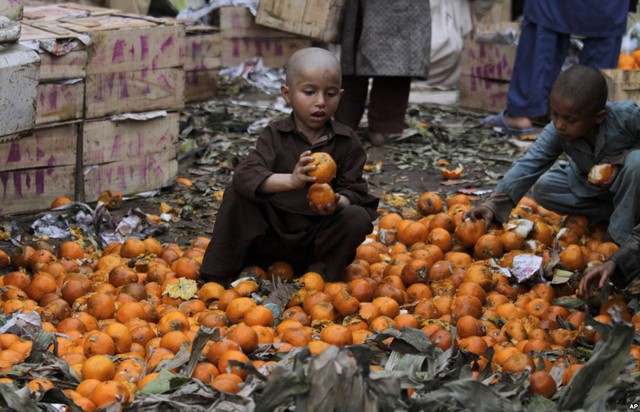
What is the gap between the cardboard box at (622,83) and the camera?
7.41 m

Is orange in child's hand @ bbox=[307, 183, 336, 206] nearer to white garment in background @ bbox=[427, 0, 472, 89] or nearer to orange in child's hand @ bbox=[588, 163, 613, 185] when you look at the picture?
orange in child's hand @ bbox=[588, 163, 613, 185]

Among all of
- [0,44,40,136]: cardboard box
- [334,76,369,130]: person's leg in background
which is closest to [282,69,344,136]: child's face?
[0,44,40,136]: cardboard box

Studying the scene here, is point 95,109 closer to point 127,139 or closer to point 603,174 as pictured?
point 127,139

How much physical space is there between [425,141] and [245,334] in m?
4.68

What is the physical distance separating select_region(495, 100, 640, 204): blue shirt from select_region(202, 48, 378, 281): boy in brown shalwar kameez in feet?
3.28

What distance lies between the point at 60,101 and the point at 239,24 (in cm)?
428

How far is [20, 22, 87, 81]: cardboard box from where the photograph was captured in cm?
535

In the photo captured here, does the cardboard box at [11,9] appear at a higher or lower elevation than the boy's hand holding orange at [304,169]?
higher

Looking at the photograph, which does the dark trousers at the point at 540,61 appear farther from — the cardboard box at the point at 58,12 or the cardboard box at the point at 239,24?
the cardboard box at the point at 58,12

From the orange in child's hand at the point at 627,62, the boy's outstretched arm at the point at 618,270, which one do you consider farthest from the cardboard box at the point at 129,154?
the orange in child's hand at the point at 627,62

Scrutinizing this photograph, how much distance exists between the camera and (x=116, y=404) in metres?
3.06

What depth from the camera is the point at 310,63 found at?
4.28 metres

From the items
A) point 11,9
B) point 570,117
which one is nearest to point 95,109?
point 11,9

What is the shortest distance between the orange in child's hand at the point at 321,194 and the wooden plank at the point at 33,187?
7.22 ft
